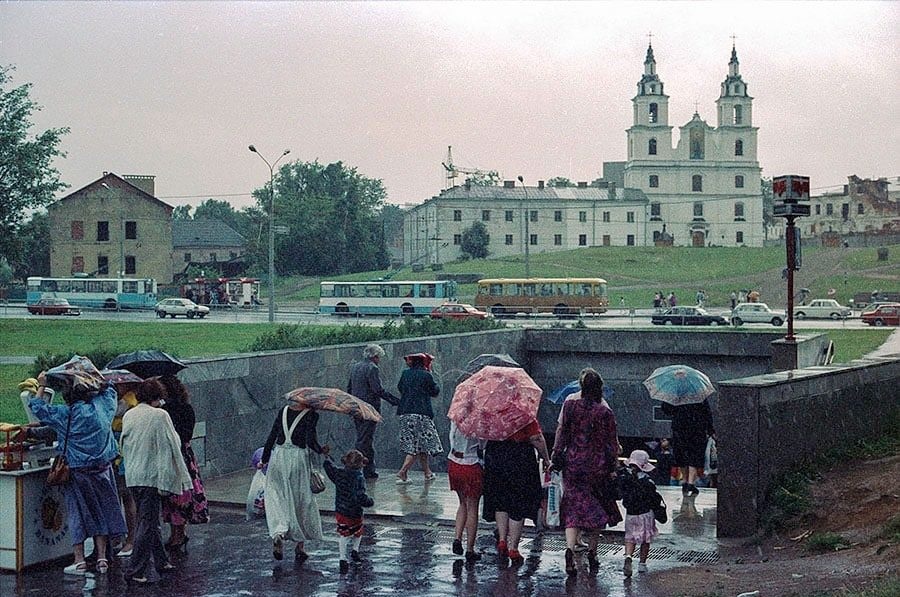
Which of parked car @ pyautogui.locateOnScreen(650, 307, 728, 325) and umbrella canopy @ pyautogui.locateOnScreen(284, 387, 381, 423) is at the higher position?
umbrella canopy @ pyautogui.locateOnScreen(284, 387, 381, 423)

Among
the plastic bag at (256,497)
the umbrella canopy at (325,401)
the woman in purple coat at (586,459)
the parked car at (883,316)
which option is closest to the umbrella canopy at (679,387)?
the woman in purple coat at (586,459)

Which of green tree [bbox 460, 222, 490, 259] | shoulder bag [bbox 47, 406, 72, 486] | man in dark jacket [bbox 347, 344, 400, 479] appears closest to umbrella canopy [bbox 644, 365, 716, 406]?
man in dark jacket [bbox 347, 344, 400, 479]

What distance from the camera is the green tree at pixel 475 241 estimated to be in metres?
103

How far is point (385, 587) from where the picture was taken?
8.88 m

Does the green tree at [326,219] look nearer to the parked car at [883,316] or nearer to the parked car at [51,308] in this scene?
the parked car at [51,308]

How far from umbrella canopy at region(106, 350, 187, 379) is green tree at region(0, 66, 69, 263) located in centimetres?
4152

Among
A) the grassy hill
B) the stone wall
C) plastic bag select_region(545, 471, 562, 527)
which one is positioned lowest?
plastic bag select_region(545, 471, 562, 527)

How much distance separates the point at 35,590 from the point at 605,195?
10502cm

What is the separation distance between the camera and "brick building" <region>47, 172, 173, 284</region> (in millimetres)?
67312

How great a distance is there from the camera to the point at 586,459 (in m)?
9.45

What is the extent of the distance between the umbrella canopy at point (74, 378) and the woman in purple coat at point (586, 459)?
3916mm

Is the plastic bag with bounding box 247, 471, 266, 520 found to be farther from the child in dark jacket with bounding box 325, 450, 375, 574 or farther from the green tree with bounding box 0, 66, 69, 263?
the green tree with bounding box 0, 66, 69, 263

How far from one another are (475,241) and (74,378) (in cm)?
9478

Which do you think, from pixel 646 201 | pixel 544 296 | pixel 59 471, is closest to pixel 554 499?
pixel 59 471
